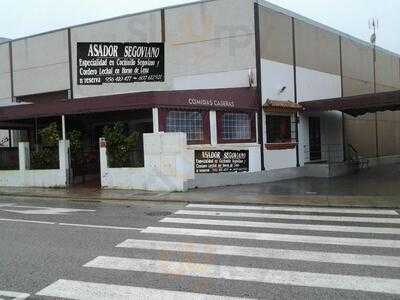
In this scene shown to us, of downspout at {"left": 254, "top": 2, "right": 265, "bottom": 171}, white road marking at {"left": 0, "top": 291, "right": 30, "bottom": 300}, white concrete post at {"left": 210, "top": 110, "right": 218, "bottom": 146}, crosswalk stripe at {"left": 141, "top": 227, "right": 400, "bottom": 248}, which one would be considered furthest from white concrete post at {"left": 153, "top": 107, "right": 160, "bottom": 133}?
white road marking at {"left": 0, "top": 291, "right": 30, "bottom": 300}

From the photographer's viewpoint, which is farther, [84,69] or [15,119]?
[15,119]

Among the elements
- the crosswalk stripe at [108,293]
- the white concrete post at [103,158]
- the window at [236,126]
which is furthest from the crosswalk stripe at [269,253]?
the window at [236,126]

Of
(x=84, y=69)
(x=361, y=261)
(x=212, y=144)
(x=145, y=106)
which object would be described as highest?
(x=84, y=69)

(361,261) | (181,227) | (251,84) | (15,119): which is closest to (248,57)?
(251,84)

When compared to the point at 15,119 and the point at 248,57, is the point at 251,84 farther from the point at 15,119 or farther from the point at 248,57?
the point at 15,119

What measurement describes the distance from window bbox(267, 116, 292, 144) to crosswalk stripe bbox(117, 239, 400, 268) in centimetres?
1331

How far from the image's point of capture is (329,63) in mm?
26422

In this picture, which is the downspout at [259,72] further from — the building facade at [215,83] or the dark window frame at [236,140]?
the dark window frame at [236,140]

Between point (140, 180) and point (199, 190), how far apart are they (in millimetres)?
2078

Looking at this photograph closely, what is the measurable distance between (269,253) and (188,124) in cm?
1123

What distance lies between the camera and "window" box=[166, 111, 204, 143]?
1881cm

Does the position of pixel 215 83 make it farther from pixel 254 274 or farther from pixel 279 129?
pixel 254 274

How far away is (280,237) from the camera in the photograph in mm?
9742

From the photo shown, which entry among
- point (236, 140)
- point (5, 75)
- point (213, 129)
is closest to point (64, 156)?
point (213, 129)
